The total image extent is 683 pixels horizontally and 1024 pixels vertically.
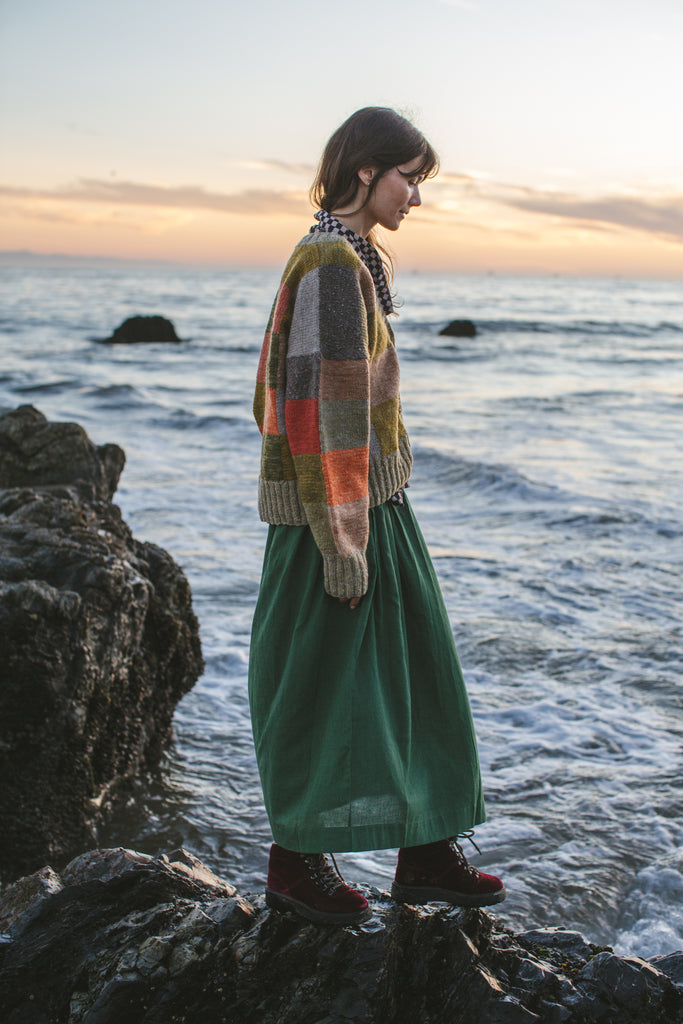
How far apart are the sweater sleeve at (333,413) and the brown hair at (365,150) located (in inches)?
10.4

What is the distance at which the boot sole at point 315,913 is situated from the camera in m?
2.26

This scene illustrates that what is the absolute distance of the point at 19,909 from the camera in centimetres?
245

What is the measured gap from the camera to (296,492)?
218 centimetres

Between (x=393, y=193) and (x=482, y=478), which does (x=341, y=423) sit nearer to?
(x=393, y=193)

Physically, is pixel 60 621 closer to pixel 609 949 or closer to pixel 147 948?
pixel 147 948

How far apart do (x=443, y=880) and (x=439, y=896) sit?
1.6 inches

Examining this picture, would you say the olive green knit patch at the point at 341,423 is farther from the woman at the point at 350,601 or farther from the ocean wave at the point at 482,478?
the ocean wave at the point at 482,478

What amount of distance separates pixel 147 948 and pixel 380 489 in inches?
50.4

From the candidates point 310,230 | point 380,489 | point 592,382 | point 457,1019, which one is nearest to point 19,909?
point 457,1019

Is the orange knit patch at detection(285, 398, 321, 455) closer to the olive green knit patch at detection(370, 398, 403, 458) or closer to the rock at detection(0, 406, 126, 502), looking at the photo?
the olive green knit patch at detection(370, 398, 403, 458)

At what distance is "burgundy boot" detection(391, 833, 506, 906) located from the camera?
231 cm

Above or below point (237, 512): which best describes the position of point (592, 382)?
above

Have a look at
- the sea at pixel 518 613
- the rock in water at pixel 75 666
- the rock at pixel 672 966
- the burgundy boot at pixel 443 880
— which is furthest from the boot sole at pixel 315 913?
the rock in water at pixel 75 666

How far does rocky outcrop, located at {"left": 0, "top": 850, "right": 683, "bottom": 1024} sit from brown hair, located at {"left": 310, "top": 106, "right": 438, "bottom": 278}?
5.86 feet
